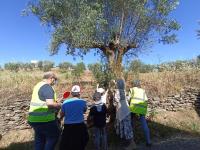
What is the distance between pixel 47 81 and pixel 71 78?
32.4ft

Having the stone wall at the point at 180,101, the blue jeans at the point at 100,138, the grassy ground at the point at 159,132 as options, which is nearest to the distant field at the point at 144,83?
the stone wall at the point at 180,101

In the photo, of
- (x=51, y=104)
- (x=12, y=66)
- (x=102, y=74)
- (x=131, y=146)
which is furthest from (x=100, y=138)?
(x=12, y=66)

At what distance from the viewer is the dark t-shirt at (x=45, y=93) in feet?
27.5

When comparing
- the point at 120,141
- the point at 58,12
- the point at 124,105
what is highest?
the point at 58,12

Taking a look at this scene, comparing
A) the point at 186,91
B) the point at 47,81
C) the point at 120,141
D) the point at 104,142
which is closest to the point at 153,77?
the point at 186,91

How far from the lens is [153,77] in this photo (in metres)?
18.2

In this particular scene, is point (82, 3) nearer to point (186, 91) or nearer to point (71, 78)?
point (71, 78)

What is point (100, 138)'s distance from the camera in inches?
421

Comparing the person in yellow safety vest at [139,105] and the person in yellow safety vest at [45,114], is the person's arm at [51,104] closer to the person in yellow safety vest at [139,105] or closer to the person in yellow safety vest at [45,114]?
the person in yellow safety vest at [45,114]

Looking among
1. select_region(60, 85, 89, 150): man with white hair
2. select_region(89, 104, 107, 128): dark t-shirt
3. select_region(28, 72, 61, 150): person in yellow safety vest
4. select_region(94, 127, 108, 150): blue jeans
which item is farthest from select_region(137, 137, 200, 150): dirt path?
select_region(28, 72, 61, 150): person in yellow safety vest

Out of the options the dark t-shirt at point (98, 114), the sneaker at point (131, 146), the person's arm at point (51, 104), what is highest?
the person's arm at point (51, 104)

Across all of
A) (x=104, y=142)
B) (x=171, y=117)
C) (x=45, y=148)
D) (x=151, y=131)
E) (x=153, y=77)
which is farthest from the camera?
(x=153, y=77)

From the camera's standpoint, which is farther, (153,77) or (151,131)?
(153,77)

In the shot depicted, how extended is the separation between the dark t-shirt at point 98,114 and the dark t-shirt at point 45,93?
2.06 meters
